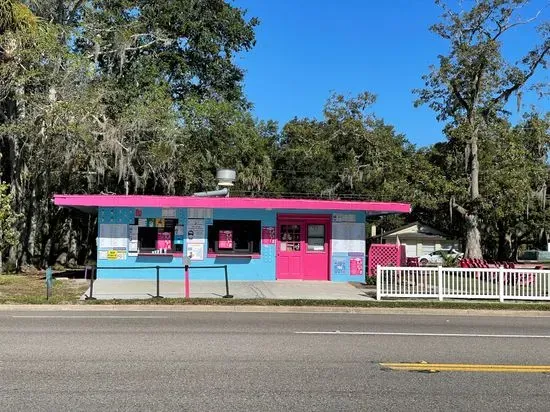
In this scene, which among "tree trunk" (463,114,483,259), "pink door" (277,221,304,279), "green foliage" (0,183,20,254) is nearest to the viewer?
"green foliage" (0,183,20,254)

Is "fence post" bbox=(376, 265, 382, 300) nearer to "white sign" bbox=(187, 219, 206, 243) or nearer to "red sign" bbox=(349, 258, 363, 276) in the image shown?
"red sign" bbox=(349, 258, 363, 276)

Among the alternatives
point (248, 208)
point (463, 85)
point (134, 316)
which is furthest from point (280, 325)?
point (463, 85)

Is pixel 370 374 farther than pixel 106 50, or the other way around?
pixel 106 50

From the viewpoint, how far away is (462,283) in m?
16.6

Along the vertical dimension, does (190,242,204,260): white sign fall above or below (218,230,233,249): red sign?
below

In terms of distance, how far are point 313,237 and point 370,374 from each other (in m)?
14.6

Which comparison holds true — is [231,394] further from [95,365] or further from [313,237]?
[313,237]

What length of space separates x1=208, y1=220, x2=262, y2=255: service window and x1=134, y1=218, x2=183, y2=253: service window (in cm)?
124

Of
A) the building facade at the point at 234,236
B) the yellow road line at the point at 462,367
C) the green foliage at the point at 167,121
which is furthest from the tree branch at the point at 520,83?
the yellow road line at the point at 462,367

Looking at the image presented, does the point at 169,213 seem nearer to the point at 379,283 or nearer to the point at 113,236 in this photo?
the point at 113,236

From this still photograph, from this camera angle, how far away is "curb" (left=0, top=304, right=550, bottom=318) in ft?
46.1

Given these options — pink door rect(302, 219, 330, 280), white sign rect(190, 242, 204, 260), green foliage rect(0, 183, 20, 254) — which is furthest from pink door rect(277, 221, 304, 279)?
green foliage rect(0, 183, 20, 254)

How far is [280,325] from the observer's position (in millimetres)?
11594

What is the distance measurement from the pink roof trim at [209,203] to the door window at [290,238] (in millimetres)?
1314
